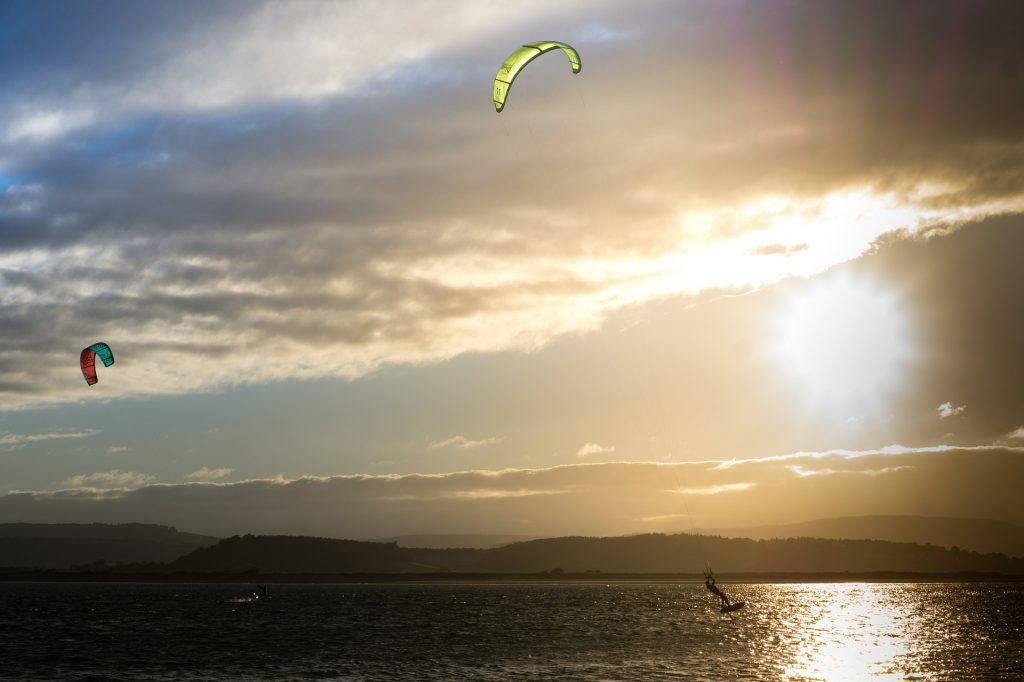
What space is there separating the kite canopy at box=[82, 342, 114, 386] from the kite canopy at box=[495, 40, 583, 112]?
1093 inches

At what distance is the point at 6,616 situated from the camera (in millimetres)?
98125

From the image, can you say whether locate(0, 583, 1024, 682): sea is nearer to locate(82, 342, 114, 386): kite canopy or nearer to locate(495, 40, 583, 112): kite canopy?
locate(82, 342, 114, 386): kite canopy

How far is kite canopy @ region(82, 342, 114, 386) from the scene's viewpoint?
50719mm

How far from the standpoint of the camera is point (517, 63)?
35.5 m

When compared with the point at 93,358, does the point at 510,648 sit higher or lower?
lower

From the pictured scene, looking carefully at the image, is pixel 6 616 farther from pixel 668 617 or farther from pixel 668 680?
pixel 668 680

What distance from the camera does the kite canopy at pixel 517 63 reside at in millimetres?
34844

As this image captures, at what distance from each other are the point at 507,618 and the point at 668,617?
16.5 meters

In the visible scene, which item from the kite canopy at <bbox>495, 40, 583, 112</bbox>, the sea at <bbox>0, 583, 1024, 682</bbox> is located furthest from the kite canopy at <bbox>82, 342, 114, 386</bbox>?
the kite canopy at <bbox>495, 40, 583, 112</bbox>

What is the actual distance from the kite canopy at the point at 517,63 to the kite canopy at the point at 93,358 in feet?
91.0

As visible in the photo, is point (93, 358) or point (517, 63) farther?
point (93, 358)

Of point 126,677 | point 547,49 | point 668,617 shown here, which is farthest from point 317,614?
point 547,49

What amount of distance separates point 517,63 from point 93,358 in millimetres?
31924

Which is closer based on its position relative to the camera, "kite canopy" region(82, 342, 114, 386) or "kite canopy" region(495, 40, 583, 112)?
"kite canopy" region(495, 40, 583, 112)
